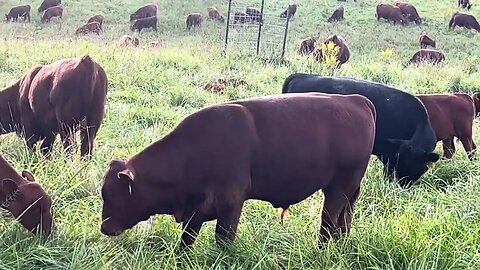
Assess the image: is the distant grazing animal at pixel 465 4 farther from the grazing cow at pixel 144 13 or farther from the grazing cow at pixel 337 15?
the grazing cow at pixel 144 13

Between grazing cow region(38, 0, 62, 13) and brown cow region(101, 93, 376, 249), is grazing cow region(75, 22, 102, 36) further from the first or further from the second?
brown cow region(101, 93, 376, 249)

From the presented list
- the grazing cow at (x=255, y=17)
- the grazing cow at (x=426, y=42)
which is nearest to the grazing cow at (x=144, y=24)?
the grazing cow at (x=255, y=17)

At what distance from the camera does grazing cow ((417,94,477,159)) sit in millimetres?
7289

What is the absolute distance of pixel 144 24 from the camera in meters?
23.6

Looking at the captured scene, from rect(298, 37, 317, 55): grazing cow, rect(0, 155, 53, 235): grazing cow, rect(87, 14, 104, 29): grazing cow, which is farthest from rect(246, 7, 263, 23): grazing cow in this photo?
rect(0, 155, 53, 235): grazing cow

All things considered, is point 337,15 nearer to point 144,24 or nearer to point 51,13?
point 144,24

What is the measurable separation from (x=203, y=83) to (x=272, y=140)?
21.5 feet

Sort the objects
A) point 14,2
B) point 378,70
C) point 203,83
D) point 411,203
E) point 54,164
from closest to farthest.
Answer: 1. point 411,203
2. point 54,164
3. point 203,83
4. point 378,70
5. point 14,2

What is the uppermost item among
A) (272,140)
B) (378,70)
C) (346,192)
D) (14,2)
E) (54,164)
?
(272,140)

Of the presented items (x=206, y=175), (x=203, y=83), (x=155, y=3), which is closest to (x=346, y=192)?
(x=206, y=175)

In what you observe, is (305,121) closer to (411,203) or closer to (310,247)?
(310,247)

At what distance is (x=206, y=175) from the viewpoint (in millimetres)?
4078

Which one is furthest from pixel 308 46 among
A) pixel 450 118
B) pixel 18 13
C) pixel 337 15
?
pixel 18 13

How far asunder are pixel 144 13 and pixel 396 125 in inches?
789
